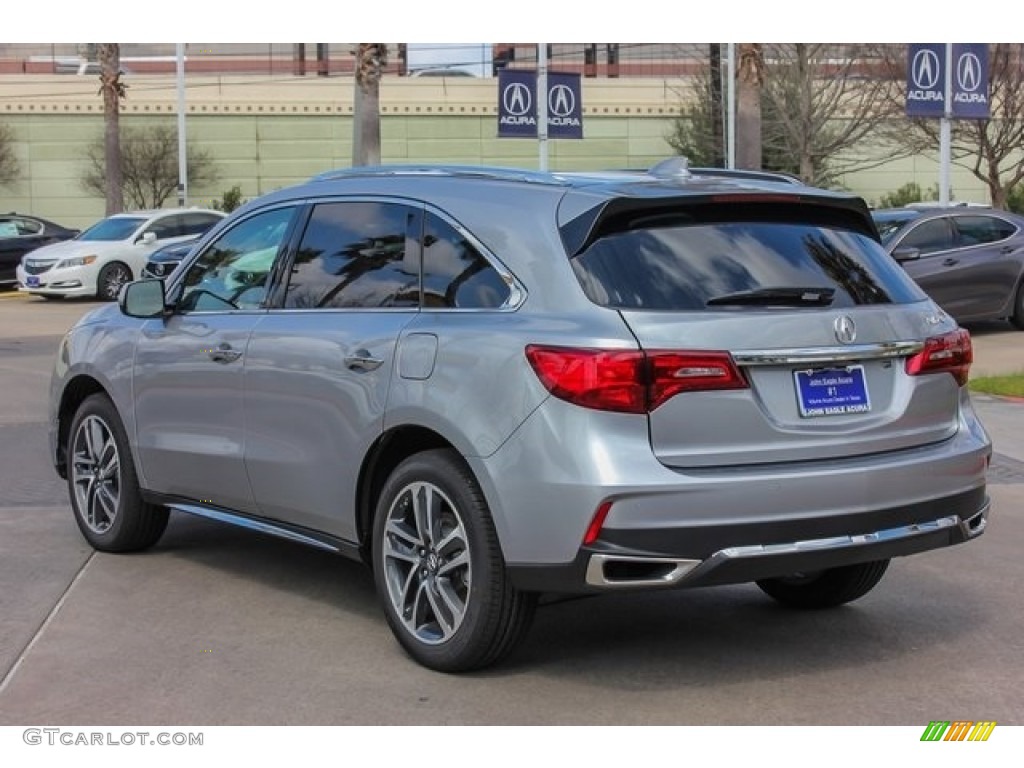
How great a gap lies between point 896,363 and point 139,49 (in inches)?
2303

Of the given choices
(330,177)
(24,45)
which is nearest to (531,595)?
(330,177)

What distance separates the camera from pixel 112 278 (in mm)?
25547

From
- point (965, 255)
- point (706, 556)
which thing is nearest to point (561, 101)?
point (965, 255)

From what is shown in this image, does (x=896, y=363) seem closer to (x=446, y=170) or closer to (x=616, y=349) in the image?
(x=616, y=349)

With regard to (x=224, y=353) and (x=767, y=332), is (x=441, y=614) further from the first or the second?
(x=224, y=353)

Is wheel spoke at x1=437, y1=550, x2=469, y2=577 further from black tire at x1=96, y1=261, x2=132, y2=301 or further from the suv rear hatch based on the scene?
black tire at x1=96, y1=261, x2=132, y2=301

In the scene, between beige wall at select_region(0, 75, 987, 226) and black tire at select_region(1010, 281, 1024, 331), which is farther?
beige wall at select_region(0, 75, 987, 226)

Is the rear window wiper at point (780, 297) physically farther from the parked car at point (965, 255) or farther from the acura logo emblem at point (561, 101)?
the acura logo emblem at point (561, 101)

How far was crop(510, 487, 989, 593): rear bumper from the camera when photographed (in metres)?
4.62

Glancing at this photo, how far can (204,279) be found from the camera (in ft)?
22.1

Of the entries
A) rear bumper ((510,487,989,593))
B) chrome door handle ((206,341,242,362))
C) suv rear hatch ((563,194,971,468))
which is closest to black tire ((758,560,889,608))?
suv rear hatch ((563,194,971,468))

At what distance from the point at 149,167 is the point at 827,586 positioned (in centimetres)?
4306

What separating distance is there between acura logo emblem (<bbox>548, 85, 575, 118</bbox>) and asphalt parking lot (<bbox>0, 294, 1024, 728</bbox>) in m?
22.3

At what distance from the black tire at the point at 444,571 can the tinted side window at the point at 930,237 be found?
13.3 metres
